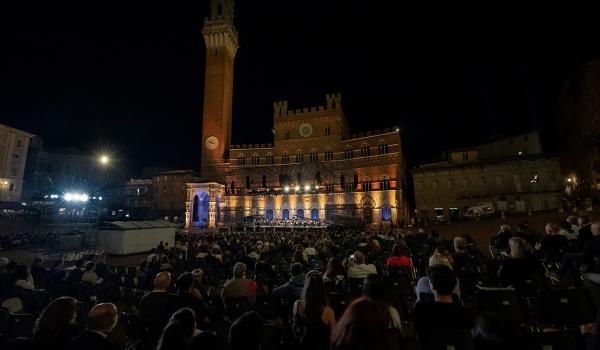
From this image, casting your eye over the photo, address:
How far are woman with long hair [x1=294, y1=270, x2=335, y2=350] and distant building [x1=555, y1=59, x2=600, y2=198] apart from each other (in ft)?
85.1

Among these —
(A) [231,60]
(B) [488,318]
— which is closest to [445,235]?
(B) [488,318]

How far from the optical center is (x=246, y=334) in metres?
2.69

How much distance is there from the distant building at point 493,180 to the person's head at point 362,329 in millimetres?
34922

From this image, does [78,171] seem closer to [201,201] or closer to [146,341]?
[201,201]

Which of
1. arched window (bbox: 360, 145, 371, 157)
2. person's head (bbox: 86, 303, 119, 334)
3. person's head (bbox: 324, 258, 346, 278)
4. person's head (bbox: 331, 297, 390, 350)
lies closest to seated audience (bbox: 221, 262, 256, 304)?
person's head (bbox: 324, 258, 346, 278)

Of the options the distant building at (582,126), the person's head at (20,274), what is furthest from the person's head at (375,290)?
the distant building at (582,126)

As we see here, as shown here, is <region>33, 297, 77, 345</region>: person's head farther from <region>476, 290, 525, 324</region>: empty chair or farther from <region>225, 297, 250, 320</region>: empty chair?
<region>476, 290, 525, 324</region>: empty chair

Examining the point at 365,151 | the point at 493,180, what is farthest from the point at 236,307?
the point at 493,180

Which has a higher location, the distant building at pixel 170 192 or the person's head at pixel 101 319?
the distant building at pixel 170 192

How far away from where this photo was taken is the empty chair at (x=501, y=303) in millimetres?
3895

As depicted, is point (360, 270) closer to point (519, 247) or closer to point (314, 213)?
point (519, 247)

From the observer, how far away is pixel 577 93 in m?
27.2

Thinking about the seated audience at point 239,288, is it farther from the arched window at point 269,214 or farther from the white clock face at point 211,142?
the white clock face at point 211,142

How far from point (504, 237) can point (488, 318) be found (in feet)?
26.5
